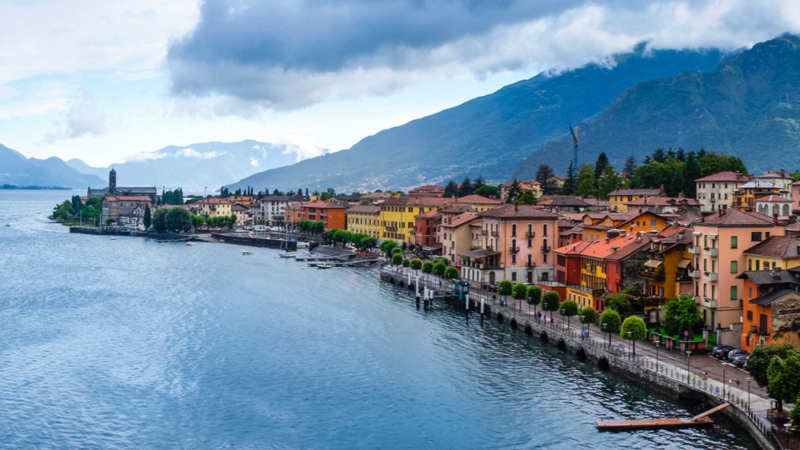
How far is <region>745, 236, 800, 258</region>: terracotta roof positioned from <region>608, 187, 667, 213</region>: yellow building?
70.6 meters

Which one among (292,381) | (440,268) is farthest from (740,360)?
(440,268)

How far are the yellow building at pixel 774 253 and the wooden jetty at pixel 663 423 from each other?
13.9 m

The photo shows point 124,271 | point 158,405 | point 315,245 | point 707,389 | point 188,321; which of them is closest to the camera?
point 707,389

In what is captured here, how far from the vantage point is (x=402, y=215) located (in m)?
134

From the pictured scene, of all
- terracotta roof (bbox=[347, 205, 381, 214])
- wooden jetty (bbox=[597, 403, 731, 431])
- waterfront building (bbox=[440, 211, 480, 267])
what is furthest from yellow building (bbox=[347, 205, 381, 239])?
wooden jetty (bbox=[597, 403, 731, 431])

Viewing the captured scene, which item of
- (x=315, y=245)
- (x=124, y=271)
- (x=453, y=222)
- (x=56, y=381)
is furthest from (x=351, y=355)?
(x=315, y=245)

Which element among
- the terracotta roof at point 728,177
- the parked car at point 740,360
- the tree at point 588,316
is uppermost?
→ the terracotta roof at point 728,177

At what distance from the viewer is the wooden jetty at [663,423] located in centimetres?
3869

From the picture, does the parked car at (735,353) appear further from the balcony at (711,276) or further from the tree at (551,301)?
the tree at (551,301)

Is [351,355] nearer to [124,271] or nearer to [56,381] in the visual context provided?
[56,381]

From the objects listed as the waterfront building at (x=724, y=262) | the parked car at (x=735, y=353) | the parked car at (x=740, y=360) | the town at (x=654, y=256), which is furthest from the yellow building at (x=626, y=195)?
the parked car at (x=740, y=360)

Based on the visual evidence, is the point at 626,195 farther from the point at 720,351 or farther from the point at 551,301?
the point at 720,351

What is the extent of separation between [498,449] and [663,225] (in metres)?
46.9

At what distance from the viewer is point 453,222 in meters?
99.5
